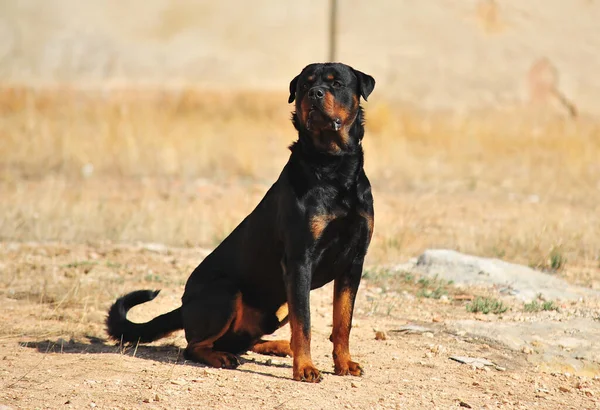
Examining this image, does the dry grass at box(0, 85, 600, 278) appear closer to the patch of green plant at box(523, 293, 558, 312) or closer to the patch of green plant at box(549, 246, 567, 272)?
the patch of green plant at box(549, 246, 567, 272)

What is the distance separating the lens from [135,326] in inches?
229

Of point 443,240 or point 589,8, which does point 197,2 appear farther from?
point 443,240

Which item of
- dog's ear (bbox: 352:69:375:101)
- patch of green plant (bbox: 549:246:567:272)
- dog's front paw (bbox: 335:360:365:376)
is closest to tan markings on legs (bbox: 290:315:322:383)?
dog's front paw (bbox: 335:360:365:376)

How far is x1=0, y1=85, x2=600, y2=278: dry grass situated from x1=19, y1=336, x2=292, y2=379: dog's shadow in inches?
128

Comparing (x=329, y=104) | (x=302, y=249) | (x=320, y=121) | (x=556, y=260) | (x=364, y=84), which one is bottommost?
(x=556, y=260)

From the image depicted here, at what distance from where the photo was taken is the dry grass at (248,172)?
977 cm

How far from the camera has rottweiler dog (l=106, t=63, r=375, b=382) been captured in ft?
16.5

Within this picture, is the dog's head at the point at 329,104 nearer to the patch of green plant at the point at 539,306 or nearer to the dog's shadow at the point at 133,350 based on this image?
the dog's shadow at the point at 133,350

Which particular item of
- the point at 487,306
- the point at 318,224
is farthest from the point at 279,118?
the point at 318,224

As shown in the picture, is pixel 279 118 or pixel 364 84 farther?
pixel 279 118

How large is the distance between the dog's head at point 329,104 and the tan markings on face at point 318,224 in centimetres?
45

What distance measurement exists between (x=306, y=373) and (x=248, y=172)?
10547mm

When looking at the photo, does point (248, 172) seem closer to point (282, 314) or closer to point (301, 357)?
point (282, 314)

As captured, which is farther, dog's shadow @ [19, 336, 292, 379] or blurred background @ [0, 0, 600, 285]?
blurred background @ [0, 0, 600, 285]
